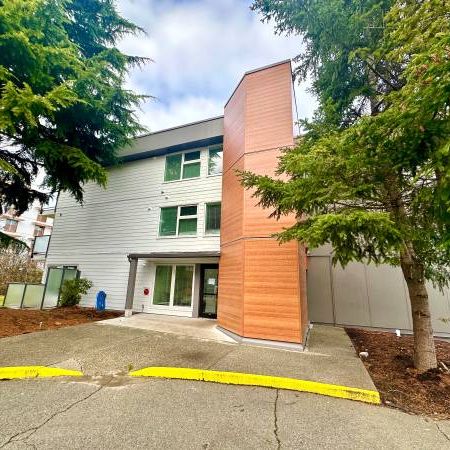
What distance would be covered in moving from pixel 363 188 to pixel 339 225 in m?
1.03

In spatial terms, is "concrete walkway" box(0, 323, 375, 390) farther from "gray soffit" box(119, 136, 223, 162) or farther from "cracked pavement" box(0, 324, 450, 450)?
"gray soffit" box(119, 136, 223, 162)

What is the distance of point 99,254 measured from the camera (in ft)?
41.9

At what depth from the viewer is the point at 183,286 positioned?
1098cm

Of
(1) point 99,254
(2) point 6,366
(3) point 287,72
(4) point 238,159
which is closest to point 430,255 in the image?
(4) point 238,159

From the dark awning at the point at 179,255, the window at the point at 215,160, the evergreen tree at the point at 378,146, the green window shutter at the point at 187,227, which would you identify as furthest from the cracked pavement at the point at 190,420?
the window at the point at 215,160

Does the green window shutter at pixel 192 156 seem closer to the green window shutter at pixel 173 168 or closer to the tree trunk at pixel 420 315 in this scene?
the green window shutter at pixel 173 168

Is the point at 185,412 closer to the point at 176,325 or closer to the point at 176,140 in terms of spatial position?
the point at 176,325

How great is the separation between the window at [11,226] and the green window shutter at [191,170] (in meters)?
40.4

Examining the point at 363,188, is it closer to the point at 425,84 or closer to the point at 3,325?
the point at 425,84

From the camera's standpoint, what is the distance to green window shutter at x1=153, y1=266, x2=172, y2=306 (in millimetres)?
11164

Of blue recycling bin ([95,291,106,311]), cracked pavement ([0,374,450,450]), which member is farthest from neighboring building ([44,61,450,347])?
cracked pavement ([0,374,450,450])

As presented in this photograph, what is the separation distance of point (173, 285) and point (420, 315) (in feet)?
28.8

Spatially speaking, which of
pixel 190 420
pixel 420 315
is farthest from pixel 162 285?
pixel 420 315

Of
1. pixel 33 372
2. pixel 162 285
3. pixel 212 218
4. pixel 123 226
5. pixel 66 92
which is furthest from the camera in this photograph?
pixel 123 226
